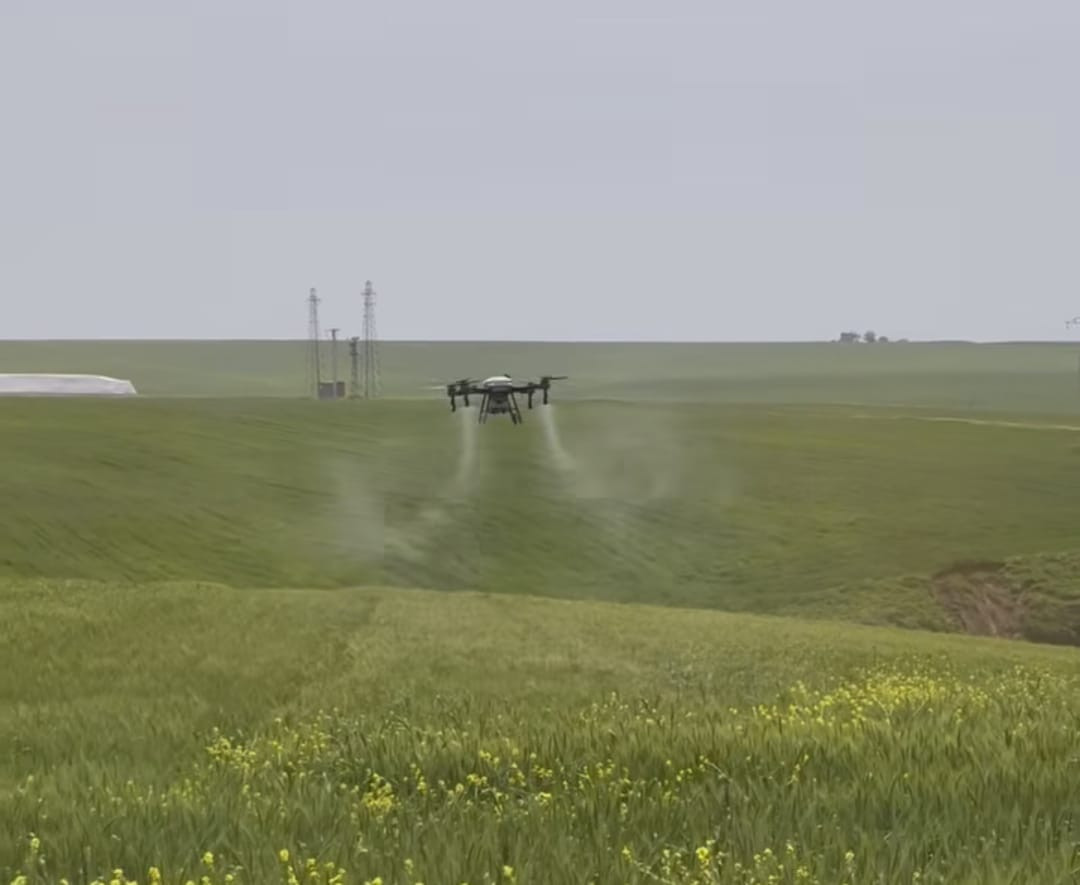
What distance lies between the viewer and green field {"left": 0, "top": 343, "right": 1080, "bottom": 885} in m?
6.06

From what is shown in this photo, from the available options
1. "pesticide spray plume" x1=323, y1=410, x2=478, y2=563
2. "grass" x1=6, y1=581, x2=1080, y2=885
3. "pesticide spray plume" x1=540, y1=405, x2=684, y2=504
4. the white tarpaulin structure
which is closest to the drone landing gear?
"pesticide spray plume" x1=540, y1=405, x2=684, y2=504

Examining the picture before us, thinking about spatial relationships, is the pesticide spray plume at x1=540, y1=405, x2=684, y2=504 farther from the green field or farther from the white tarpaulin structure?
the white tarpaulin structure

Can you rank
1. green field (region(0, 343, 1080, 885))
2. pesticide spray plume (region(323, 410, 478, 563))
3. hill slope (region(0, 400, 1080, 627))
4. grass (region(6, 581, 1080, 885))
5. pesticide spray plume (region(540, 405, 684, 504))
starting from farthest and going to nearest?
pesticide spray plume (region(540, 405, 684, 504))
pesticide spray plume (region(323, 410, 478, 563))
hill slope (region(0, 400, 1080, 627))
green field (region(0, 343, 1080, 885))
grass (region(6, 581, 1080, 885))

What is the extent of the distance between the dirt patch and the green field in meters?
0.24

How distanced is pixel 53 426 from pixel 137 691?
6860cm

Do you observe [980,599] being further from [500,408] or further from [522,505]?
[500,408]

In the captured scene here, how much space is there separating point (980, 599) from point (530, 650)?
31.9 meters

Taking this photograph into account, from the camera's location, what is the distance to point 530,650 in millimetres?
27594

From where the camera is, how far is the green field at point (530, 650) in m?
6.06

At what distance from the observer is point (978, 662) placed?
28203 millimetres

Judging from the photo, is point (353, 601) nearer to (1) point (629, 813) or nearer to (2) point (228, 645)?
(2) point (228, 645)

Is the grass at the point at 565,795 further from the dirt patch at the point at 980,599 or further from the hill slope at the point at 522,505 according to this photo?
the hill slope at the point at 522,505

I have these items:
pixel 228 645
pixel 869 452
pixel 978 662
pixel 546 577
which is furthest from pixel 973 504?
pixel 228 645

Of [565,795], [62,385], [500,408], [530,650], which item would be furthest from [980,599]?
[62,385]
